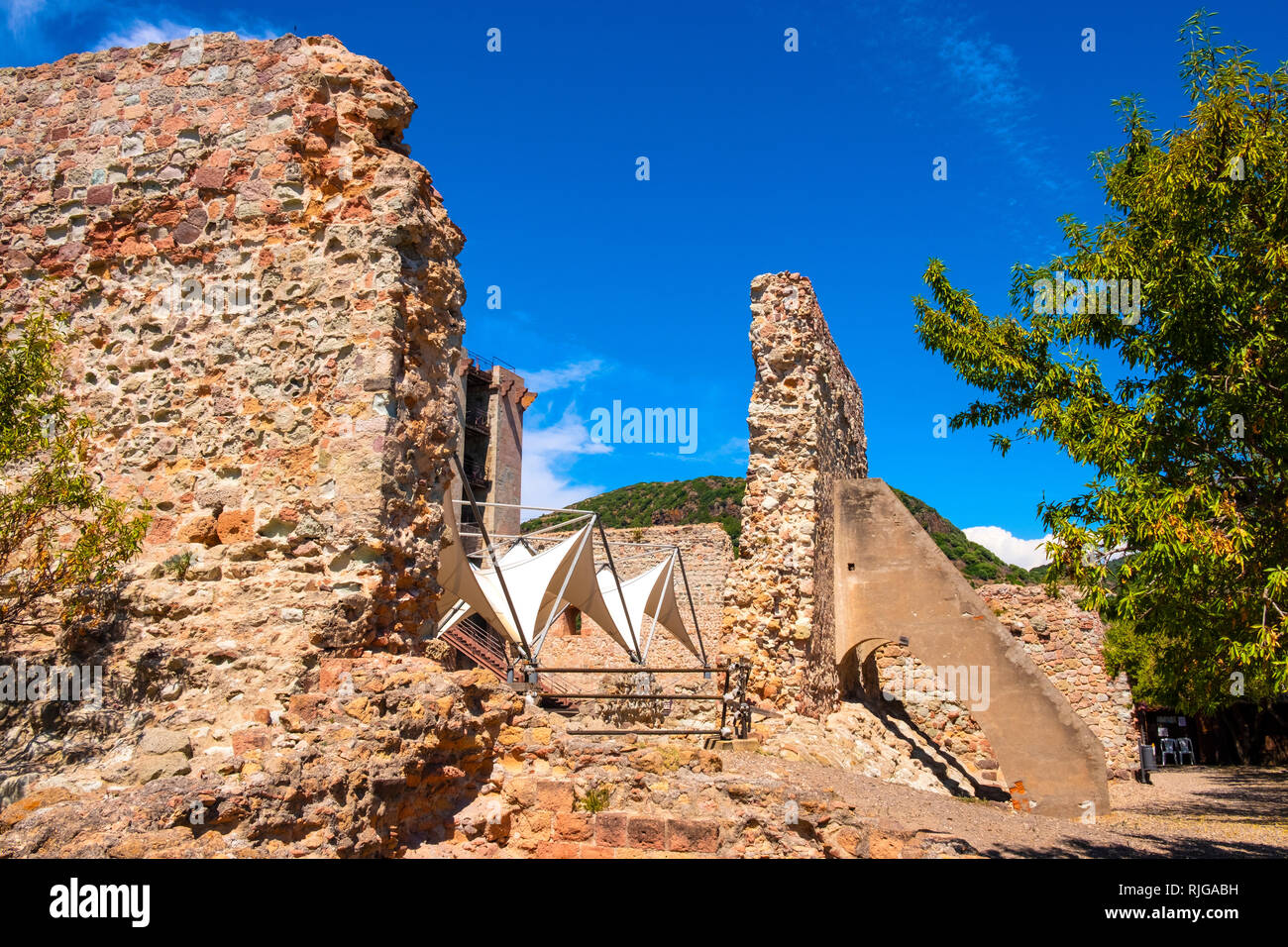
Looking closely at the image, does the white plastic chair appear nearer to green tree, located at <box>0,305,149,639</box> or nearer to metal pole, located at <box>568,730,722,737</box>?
metal pole, located at <box>568,730,722,737</box>

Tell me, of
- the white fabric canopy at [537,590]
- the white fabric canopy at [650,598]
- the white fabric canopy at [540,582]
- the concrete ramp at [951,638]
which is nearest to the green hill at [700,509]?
the white fabric canopy at [650,598]

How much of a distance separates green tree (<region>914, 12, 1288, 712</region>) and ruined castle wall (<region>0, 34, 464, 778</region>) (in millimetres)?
5857

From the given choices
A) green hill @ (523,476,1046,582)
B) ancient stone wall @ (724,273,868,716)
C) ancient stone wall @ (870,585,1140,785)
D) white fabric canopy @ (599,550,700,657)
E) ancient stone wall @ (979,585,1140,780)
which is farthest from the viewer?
green hill @ (523,476,1046,582)

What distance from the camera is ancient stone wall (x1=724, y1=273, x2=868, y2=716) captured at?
1170cm

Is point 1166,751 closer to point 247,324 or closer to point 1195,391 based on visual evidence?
point 1195,391

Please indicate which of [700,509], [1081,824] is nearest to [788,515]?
[1081,824]

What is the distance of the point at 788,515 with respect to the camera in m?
12.3

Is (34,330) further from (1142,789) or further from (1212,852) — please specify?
(1142,789)

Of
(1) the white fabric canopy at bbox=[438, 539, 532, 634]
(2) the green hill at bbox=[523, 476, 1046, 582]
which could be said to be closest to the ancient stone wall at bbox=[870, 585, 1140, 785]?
(1) the white fabric canopy at bbox=[438, 539, 532, 634]

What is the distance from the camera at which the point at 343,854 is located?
367 centimetres

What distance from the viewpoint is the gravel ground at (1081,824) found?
21.8 feet

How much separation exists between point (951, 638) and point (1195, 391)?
5.38 m

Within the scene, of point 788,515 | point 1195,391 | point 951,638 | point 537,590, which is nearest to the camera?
point 1195,391

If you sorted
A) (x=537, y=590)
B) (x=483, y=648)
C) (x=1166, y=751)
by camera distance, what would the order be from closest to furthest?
1. (x=537, y=590)
2. (x=483, y=648)
3. (x=1166, y=751)
